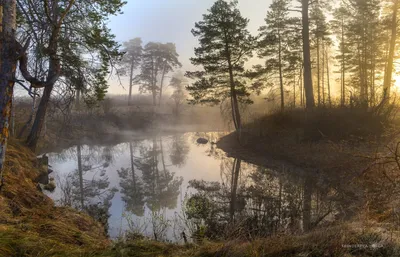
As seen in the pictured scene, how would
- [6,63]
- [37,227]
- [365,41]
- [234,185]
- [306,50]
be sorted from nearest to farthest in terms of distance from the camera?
[6,63], [37,227], [234,185], [306,50], [365,41]

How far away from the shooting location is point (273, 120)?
17.5 meters

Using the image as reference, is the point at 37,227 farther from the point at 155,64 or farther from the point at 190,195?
the point at 155,64

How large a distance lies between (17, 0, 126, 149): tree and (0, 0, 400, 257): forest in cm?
8

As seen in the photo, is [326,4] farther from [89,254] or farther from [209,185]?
[89,254]

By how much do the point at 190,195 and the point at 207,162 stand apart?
241 inches

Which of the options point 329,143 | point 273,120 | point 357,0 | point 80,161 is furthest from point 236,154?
point 357,0

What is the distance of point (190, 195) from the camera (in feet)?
29.3

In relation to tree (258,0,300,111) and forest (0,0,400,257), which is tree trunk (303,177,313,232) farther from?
tree (258,0,300,111)

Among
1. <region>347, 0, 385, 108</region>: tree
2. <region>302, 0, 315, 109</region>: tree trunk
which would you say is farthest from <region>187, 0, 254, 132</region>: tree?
<region>347, 0, 385, 108</region>: tree

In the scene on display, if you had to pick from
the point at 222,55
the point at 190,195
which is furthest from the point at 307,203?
the point at 222,55

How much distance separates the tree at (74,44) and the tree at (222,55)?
9329 mm

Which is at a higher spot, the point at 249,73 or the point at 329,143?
the point at 249,73

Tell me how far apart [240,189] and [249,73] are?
432 inches

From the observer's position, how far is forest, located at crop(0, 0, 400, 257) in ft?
13.2
